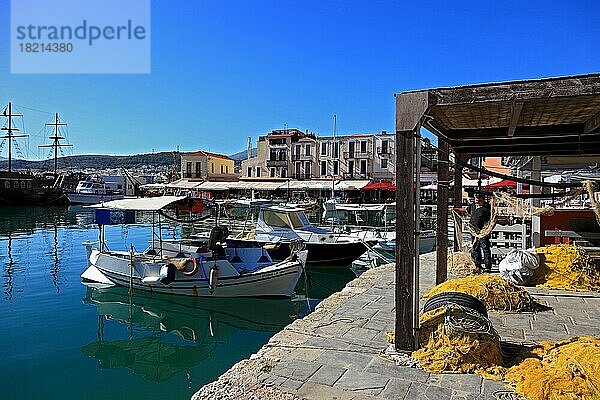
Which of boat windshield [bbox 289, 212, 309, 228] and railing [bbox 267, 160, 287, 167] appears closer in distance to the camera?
boat windshield [bbox 289, 212, 309, 228]

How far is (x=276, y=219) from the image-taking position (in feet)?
60.9

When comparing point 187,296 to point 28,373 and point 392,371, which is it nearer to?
point 28,373

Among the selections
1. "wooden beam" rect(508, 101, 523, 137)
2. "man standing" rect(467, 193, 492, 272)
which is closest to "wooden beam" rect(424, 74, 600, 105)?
"wooden beam" rect(508, 101, 523, 137)

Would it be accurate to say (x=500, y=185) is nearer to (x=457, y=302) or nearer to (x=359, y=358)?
(x=457, y=302)

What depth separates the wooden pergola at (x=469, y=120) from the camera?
15.6ft

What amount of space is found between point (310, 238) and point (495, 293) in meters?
10.9

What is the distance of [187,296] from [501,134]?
27.2 ft

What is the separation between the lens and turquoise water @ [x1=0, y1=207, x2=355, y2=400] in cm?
791

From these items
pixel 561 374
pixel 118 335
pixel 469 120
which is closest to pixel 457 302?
pixel 561 374

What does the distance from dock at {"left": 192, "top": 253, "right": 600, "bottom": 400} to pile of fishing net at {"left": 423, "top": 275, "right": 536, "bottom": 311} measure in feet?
0.68

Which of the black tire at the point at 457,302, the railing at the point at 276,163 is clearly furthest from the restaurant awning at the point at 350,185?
the black tire at the point at 457,302

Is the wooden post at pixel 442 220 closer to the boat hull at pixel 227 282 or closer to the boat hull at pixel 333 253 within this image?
the boat hull at pixel 227 282

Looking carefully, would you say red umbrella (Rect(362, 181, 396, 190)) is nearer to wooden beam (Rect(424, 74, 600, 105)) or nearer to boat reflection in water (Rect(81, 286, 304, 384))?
boat reflection in water (Rect(81, 286, 304, 384))

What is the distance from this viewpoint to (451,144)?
349 inches
